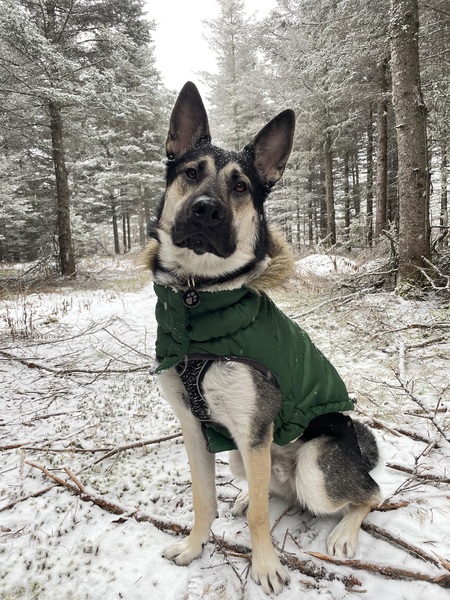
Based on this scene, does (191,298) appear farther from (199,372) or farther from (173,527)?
(173,527)

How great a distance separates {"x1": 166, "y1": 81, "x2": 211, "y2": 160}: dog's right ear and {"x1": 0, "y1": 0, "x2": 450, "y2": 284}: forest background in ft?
16.3

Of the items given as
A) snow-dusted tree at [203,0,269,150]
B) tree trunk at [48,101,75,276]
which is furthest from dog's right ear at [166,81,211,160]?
snow-dusted tree at [203,0,269,150]

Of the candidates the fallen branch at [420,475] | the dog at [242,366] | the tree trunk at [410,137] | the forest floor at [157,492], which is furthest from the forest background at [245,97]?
the dog at [242,366]

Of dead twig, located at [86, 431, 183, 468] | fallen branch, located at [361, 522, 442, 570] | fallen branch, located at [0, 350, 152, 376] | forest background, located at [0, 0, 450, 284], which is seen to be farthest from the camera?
forest background, located at [0, 0, 450, 284]

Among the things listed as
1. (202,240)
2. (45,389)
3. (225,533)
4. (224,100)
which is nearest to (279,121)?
(202,240)

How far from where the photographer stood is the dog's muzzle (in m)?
1.91

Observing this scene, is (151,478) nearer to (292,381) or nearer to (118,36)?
(292,381)

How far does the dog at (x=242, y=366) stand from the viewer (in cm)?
174

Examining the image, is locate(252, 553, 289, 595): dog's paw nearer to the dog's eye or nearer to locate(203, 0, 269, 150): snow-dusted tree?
the dog's eye

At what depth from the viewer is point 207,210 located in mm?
1897

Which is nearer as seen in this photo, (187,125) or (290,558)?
(290,558)

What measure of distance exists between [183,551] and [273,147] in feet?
8.41

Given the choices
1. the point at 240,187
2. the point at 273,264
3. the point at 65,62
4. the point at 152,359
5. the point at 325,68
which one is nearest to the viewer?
the point at 273,264

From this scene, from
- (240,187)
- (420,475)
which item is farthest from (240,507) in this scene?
(240,187)
